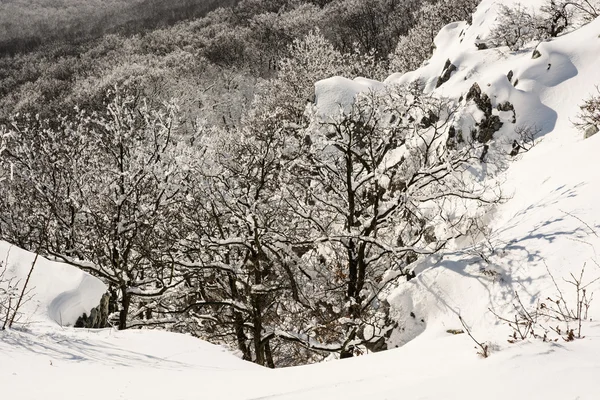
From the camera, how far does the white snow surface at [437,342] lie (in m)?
2.74

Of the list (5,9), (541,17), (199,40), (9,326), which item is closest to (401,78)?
(541,17)

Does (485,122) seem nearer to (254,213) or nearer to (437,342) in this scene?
(254,213)

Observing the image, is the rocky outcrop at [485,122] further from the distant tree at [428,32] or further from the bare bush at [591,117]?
the distant tree at [428,32]

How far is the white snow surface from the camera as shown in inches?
108

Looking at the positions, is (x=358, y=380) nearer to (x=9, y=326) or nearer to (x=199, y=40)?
(x=9, y=326)

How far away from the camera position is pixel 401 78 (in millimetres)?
23328

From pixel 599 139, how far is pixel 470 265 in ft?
14.6

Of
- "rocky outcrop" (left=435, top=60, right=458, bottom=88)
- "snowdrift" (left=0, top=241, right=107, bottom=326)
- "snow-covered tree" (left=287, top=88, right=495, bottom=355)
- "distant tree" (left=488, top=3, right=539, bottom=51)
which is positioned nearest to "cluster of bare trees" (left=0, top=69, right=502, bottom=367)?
"snow-covered tree" (left=287, top=88, right=495, bottom=355)

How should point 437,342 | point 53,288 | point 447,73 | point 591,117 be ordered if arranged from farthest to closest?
point 447,73
point 591,117
point 53,288
point 437,342

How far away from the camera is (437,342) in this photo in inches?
164

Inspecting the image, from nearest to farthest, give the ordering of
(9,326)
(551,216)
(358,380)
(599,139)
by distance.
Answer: (358,380)
(9,326)
(551,216)
(599,139)

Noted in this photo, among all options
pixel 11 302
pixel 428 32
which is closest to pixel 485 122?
pixel 11 302

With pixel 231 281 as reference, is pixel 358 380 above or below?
below

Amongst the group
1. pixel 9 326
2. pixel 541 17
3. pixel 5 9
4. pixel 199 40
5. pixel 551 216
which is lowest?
pixel 9 326
